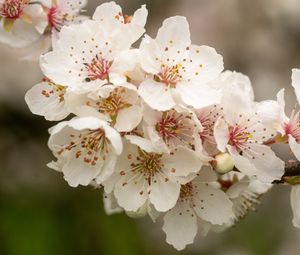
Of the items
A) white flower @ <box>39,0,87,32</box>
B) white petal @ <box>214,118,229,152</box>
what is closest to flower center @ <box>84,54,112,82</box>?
white petal @ <box>214,118,229,152</box>

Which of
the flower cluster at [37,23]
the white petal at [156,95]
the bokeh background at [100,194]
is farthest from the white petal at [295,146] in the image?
the bokeh background at [100,194]

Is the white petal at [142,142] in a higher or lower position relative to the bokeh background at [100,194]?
higher

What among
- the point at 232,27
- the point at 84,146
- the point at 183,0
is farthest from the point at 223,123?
the point at 183,0

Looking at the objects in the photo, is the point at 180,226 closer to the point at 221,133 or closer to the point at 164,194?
the point at 164,194

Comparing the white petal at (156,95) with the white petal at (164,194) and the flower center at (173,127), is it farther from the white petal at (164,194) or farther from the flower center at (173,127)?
the white petal at (164,194)

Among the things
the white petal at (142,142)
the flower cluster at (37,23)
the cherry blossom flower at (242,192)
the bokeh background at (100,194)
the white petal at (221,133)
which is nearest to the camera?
the white petal at (142,142)
